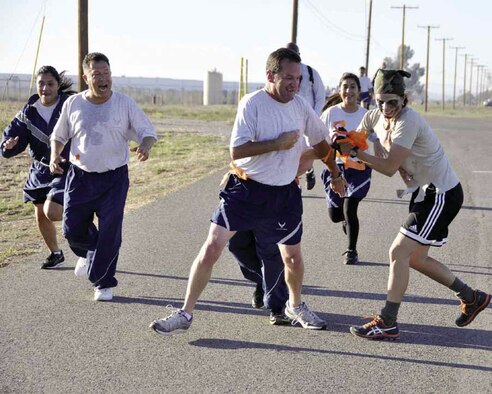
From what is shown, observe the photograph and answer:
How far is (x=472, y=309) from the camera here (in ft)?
20.3

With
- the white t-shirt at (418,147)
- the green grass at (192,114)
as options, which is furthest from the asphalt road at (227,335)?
the green grass at (192,114)

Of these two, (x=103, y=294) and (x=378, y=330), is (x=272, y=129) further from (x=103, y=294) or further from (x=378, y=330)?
(x=103, y=294)

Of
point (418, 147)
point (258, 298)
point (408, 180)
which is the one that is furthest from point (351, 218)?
point (418, 147)

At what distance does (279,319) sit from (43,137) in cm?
291

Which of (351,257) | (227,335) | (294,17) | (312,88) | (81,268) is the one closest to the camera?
(227,335)

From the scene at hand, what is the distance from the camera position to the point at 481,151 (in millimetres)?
23188

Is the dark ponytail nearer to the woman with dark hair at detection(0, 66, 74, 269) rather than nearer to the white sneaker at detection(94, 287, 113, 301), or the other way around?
the woman with dark hair at detection(0, 66, 74, 269)

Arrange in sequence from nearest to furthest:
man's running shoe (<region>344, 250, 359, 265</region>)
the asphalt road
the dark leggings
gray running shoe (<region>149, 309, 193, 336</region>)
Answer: the asphalt road
gray running shoe (<region>149, 309, 193, 336</region>)
man's running shoe (<region>344, 250, 359, 265</region>)
the dark leggings

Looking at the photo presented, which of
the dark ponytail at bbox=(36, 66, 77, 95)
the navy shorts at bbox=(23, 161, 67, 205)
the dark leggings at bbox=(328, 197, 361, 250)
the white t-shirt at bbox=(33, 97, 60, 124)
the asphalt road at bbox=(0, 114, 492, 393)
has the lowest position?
the asphalt road at bbox=(0, 114, 492, 393)

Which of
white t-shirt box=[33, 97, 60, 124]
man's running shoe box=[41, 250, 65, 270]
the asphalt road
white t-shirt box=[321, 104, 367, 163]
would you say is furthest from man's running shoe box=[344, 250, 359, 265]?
white t-shirt box=[33, 97, 60, 124]

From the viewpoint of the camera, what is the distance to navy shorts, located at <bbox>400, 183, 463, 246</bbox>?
19.4 ft

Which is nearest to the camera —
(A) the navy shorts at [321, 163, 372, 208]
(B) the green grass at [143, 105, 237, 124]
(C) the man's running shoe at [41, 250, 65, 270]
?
(C) the man's running shoe at [41, 250, 65, 270]

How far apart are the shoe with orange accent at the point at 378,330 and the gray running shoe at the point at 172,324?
3.84 feet

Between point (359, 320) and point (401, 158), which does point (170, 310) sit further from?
point (401, 158)
